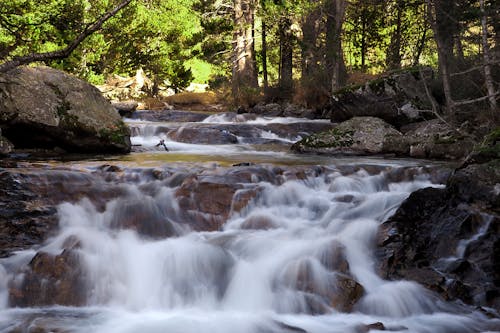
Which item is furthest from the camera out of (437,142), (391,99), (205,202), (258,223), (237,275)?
(391,99)

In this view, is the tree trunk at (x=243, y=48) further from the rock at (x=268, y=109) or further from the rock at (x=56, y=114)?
the rock at (x=56, y=114)

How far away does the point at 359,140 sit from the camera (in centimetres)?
1066

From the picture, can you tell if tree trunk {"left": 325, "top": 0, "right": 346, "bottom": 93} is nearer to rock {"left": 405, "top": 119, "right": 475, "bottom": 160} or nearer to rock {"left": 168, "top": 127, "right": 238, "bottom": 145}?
rock {"left": 168, "top": 127, "right": 238, "bottom": 145}

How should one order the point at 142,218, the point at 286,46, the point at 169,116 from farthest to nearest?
the point at 286,46 < the point at 169,116 < the point at 142,218

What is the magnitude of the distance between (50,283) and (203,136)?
810cm

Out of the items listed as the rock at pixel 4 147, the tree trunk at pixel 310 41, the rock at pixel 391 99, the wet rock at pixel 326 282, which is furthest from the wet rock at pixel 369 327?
the tree trunk at pixel 310 41

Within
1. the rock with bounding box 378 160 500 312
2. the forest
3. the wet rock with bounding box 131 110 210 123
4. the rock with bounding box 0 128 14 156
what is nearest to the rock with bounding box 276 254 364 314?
the rock with bounding box 378 160 500 312

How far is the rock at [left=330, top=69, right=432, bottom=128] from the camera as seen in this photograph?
1213cm

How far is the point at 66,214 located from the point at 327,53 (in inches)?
536

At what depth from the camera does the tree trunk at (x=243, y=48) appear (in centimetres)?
2061

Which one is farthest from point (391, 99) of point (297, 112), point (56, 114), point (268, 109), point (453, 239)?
point (56, 114)

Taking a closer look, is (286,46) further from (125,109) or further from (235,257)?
(235,257)

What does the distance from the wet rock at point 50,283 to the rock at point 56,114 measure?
4494 millimetres

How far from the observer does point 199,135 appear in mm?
12383
